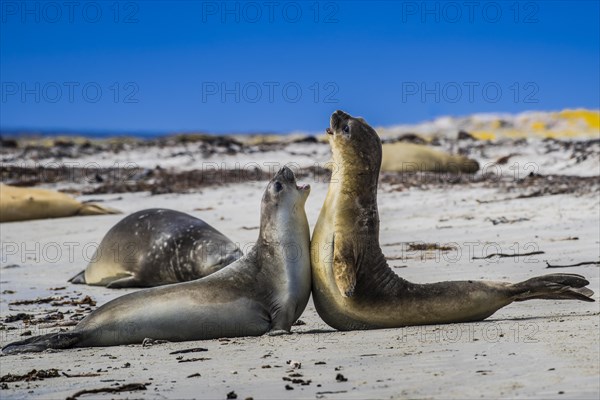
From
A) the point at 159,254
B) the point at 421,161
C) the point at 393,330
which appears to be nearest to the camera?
the point at 393,330

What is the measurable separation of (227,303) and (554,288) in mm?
1968

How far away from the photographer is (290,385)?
406 centimetres

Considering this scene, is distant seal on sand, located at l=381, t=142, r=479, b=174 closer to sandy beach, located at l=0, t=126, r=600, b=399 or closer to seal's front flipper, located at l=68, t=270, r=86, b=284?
sandy beach, located at l=0, t=126, r=600, b=399

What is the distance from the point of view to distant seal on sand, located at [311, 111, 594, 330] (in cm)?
583

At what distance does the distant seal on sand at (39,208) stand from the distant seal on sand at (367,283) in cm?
811

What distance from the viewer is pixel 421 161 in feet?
64.5

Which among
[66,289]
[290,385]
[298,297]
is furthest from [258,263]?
[66,289]

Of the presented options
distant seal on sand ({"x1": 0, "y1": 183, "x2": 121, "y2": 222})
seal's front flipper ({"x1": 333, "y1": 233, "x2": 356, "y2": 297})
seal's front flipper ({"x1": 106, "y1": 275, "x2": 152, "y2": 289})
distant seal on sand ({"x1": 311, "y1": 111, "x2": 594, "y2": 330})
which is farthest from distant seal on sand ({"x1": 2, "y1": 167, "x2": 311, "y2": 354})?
distant seal on sand ({"x1": 0, "y1": 183, "x2": 121, "y2": 222})

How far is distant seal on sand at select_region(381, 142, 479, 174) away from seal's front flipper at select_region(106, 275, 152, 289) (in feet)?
34.3

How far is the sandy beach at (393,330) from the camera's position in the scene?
13.3 ft

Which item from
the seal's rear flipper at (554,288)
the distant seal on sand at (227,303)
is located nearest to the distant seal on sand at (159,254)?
the distant seal on sand at (227,303)

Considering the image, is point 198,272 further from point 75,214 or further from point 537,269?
point 75,214

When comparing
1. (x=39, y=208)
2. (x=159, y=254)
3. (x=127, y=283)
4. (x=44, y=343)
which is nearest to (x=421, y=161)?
(x=39, y=208)

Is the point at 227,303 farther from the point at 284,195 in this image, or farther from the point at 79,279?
the point at 79,279
